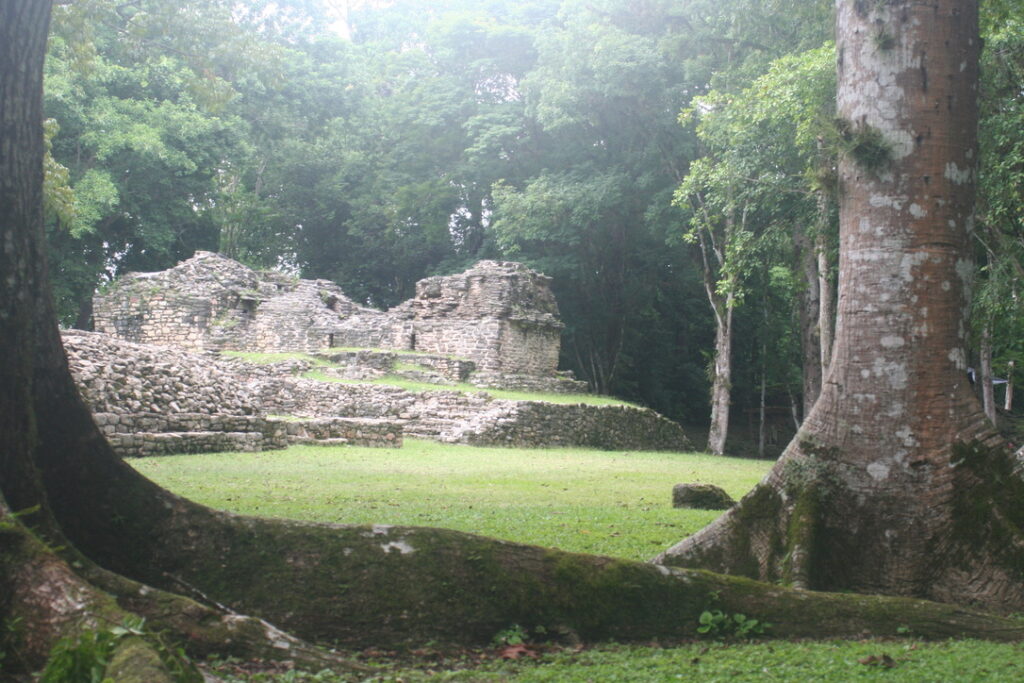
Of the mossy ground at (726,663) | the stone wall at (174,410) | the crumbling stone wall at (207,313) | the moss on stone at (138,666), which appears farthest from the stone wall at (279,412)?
the moss on stone at (138,666)

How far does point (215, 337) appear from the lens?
29875 mm

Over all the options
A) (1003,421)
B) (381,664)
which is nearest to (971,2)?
(381,664)

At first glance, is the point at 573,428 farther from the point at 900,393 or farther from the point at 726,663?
the point at 726,663

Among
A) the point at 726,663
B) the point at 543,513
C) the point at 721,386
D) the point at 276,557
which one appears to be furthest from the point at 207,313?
the point at 726,663

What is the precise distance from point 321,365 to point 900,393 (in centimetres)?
2315

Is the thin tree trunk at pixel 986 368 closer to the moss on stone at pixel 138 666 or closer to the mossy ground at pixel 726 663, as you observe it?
the mossy ground at pixel 726 663

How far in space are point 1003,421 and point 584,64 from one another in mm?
17087

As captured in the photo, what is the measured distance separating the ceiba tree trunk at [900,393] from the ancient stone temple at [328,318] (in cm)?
2335

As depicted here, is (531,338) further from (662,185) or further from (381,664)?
(381,664)

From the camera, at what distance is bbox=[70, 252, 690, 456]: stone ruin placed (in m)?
15.8

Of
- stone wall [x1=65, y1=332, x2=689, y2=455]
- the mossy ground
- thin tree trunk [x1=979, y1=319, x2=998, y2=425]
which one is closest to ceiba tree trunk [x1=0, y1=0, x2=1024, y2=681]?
the mossy ground

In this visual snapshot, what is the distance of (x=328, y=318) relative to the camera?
3064cm

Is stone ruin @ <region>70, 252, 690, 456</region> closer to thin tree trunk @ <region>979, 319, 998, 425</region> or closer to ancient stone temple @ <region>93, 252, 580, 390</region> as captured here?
ancient stone temple @ <region>93, 252, 580, 390</region>

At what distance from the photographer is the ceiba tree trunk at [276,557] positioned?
12.9 feet
